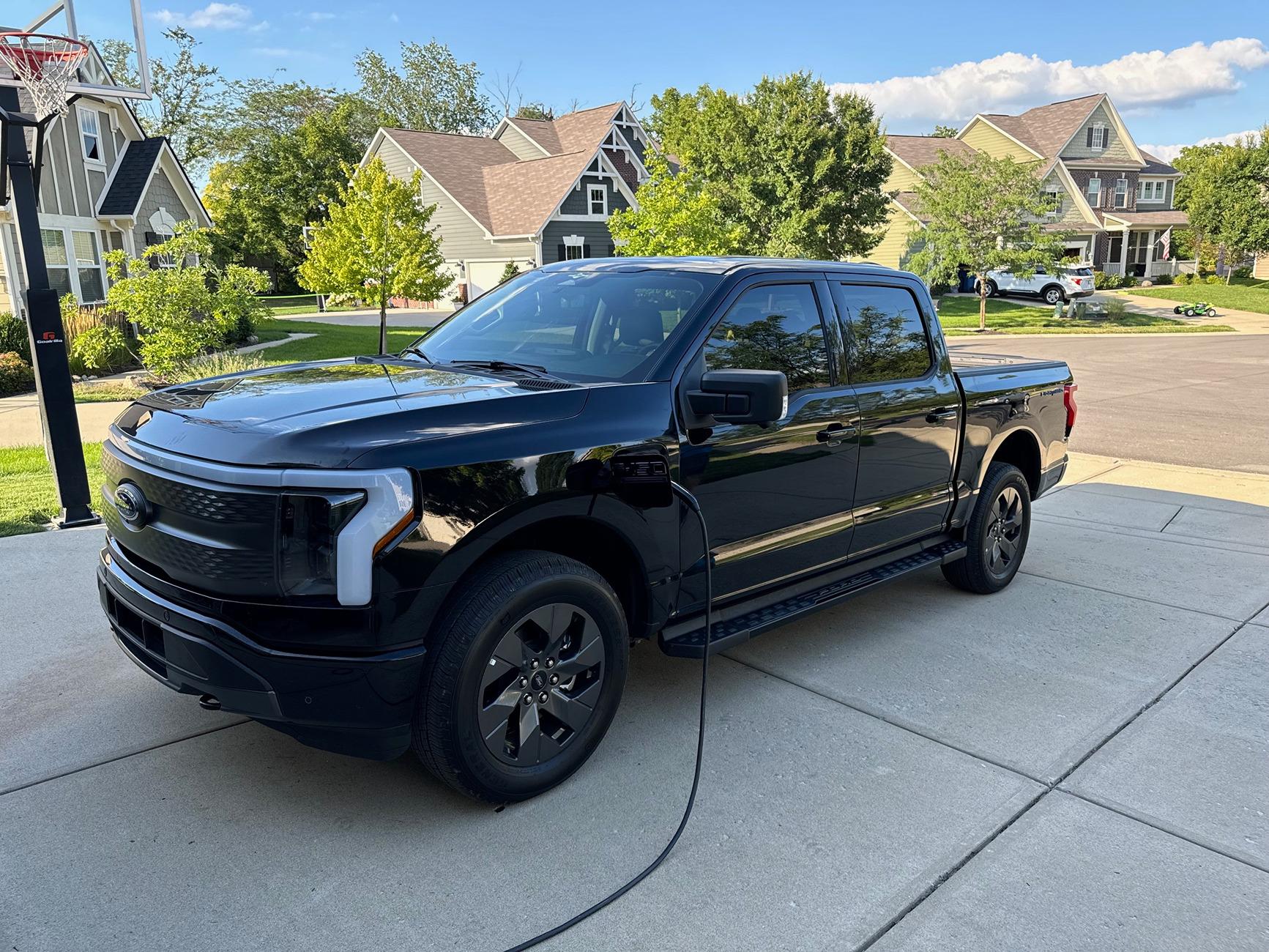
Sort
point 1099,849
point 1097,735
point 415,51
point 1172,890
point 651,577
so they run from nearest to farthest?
point 1172,890 → point 1099,849 → point 651,577 → point 1097,735 → point 415,51

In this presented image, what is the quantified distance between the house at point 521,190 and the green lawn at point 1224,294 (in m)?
25.1

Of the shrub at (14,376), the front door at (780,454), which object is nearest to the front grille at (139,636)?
the front door at (780,454)

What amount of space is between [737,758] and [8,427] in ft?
37.7

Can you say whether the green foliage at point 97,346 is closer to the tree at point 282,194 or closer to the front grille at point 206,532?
the front grille at point 206,532

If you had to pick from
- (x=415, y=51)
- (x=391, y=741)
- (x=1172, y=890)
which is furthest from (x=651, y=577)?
(x=415, y=51)

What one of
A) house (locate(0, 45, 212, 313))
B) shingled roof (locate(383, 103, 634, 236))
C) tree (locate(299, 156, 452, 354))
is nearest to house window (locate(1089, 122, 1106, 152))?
shingled roof (locate(383, 103, 634, 236))

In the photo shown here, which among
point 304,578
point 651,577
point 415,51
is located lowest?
point 651,577

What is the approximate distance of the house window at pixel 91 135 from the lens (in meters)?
22.4

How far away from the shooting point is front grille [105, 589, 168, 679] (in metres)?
3.06

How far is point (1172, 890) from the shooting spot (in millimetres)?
2867

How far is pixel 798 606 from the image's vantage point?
13.8 ft

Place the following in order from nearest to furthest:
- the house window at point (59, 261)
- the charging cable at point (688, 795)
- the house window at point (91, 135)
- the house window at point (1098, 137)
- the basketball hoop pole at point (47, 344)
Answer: the charging cable at point (688, 795), the basketball hoop pole at point (47, 344), the house window at point (59, 261), the house window at point (91, 135), the house window at point (1098, 137)

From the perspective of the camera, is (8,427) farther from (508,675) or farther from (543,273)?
(508,675)

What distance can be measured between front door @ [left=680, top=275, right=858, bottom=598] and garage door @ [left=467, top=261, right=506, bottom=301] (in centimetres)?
3410
